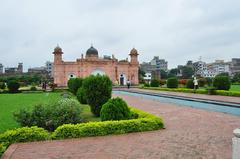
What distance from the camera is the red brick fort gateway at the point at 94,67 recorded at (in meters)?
45.5

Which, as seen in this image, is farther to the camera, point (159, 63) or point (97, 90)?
point (159, 63)

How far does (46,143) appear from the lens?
5.97 m

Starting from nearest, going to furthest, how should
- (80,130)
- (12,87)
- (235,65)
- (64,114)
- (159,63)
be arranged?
(80,130)
(64,114)
(12,87)
(235,65)
(159,63)

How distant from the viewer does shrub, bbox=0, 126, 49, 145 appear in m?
6.02

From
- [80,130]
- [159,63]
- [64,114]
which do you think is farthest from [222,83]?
[159,63]

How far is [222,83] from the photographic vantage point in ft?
68.0

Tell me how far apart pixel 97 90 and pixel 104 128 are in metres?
3.34

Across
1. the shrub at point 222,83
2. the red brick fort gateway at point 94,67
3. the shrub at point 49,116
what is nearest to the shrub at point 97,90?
the shrub at point 49,116

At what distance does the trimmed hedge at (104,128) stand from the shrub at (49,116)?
1037 mm

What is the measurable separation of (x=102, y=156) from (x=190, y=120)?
4455 mm

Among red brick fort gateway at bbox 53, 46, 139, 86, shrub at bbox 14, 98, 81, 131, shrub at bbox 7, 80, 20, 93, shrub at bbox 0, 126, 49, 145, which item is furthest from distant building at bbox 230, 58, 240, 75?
shrub at bbox 0, 126, 49, 145

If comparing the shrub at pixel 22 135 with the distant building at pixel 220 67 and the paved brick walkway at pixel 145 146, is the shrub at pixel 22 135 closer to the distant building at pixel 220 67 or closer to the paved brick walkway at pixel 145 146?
the paved brick walkway at pixel 145 146

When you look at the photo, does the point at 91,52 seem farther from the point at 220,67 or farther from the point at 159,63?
the point at 159,63

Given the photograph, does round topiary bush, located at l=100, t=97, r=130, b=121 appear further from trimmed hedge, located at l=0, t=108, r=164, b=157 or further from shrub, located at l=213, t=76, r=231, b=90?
shrub, located at l=213, t=76, r=231, b=90
